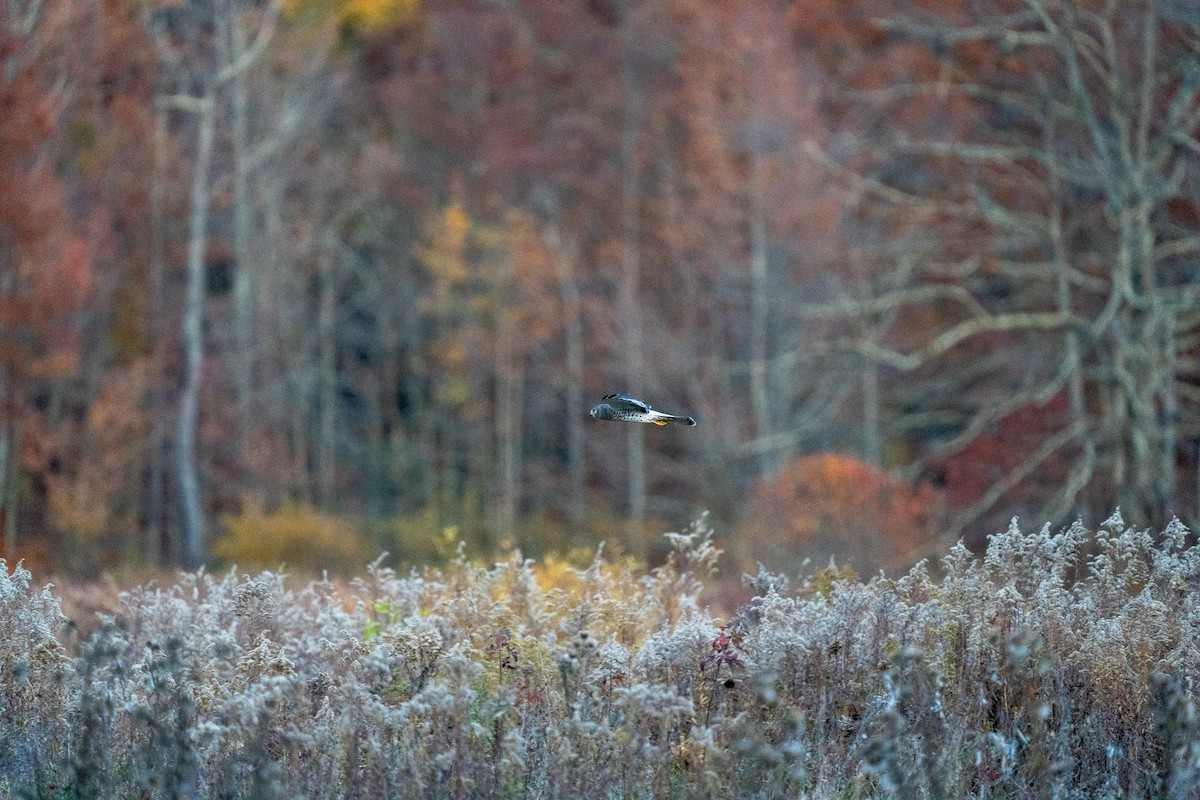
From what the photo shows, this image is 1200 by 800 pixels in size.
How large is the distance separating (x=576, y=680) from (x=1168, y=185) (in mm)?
14167

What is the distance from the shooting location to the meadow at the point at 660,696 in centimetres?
530

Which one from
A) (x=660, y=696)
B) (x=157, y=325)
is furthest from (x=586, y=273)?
(x=660, y=696)

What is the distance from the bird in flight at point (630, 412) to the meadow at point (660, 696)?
0.79 m

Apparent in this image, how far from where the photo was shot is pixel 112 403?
79.1 ft

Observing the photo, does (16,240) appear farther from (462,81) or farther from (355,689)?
(462,81)

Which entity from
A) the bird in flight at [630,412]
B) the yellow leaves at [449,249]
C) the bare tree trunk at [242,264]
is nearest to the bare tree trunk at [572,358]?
the yellow leaves at [449,249]

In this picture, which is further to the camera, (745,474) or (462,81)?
(462,81)

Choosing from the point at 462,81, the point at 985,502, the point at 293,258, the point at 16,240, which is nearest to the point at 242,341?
the point at 293,258

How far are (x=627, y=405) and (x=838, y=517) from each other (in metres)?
10.3

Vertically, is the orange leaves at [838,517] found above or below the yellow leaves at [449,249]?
below

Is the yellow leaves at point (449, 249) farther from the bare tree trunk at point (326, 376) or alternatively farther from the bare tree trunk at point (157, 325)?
the bare tree trunk at point (157, 325)

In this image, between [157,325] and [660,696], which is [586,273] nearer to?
[157,325]

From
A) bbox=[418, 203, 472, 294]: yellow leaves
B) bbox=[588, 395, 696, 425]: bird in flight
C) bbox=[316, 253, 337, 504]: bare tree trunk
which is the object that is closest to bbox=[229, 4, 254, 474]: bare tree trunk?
bbox=[316, 253, 337, 504]: bare tree trunk

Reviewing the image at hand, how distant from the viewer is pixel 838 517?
666 inches
